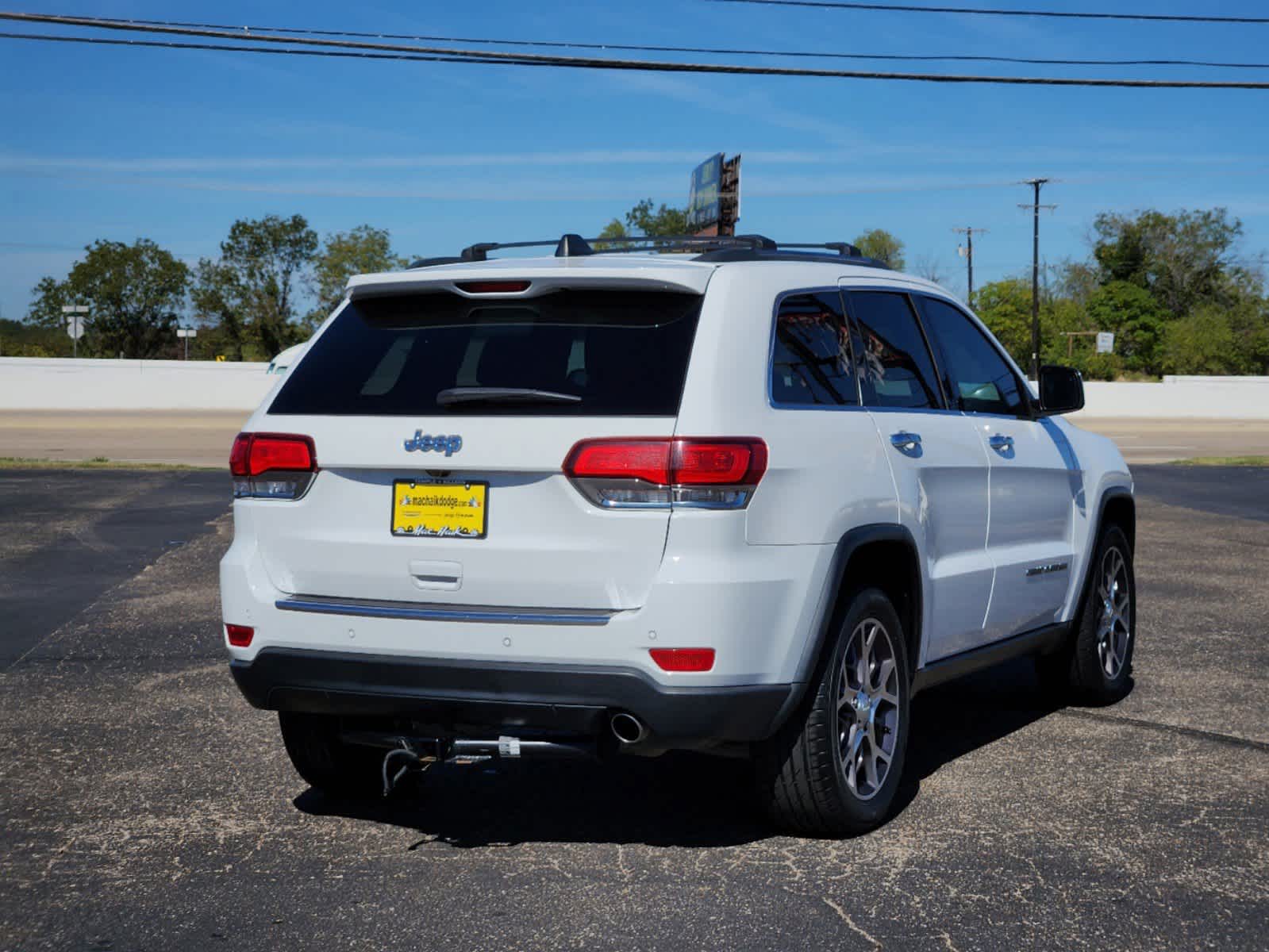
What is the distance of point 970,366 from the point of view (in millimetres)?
6441

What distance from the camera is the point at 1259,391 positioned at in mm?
68125

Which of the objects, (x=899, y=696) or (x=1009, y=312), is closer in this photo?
(x=899, y=696)

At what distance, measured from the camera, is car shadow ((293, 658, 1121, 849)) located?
5.32 meters

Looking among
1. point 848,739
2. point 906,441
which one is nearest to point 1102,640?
point 906,441

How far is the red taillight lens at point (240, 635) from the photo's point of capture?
4951 millimetres

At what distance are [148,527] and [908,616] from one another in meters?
11.5

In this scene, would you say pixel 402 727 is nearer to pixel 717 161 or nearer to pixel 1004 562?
pixel 1004 562

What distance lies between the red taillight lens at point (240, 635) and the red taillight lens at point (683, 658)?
1344 mm

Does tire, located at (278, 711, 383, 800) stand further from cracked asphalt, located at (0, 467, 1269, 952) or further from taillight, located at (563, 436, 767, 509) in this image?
taillight, located at (563, 436, 767, 509)

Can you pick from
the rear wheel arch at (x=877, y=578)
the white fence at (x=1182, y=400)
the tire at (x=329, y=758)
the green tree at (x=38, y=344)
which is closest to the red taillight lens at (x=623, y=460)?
the rear wheel arch at (x=877, y=578)

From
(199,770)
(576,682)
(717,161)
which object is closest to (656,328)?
(576,682)

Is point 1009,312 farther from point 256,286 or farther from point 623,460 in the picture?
point 623,460

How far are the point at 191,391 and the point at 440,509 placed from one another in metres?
61.1

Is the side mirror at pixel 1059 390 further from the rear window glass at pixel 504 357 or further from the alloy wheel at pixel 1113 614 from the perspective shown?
the rear window glass at pixel 504 357
